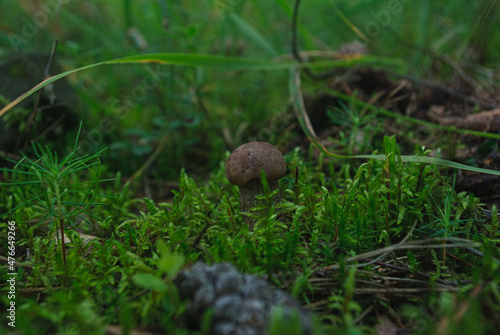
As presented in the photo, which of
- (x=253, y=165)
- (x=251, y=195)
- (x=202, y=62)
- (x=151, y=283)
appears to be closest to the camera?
(x=151, y=283)

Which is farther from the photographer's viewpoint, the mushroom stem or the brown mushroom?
the mushroom stem

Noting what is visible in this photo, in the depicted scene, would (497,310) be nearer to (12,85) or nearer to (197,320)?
(197,320)

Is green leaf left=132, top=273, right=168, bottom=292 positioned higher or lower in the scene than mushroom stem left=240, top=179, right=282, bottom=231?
higher

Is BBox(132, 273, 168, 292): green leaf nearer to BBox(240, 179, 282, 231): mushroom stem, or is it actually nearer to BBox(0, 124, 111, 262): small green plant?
BBox(0, 124, 111, 262): small green plant

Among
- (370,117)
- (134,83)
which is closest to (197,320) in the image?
(370,117)

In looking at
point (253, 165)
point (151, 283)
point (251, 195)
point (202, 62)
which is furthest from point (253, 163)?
point (202, 62)

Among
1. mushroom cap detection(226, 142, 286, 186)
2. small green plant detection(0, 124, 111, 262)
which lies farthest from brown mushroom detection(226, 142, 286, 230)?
small green plant detection(0, 124, 111, 262)

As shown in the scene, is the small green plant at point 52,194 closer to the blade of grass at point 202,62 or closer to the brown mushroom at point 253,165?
the blade of grass at point 202,62

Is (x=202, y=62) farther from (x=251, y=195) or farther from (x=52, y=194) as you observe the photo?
(x=52, y=194)
